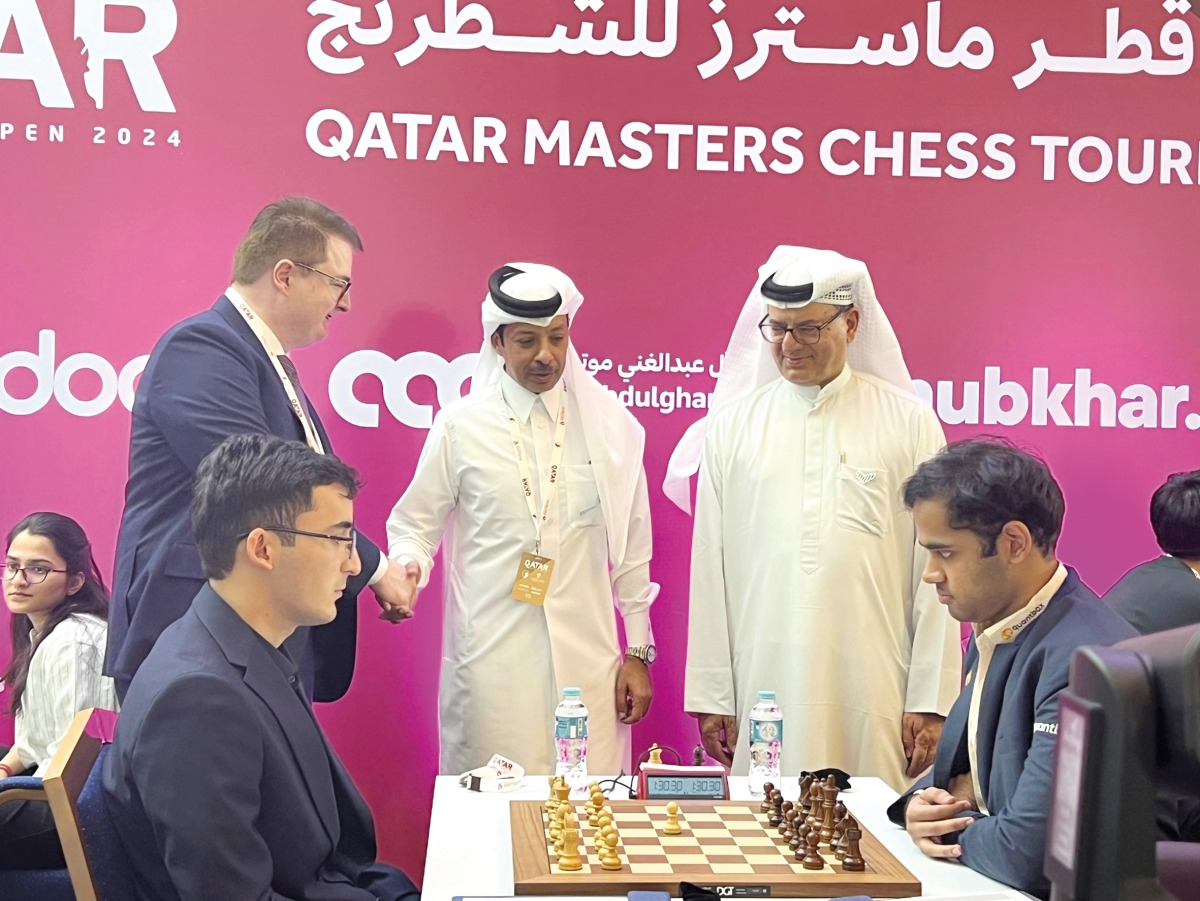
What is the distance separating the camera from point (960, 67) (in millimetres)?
4457

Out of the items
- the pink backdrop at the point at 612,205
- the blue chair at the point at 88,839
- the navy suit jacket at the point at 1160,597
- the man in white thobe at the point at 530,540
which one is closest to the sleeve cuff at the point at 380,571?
the man in white thobe at the point at 530,540

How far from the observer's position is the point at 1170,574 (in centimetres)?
350

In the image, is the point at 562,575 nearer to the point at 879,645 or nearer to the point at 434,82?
the point at 879,645

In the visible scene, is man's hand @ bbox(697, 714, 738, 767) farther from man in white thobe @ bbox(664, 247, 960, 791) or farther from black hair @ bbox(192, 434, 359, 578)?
black hair @ bbox(192, 434, 359, 578)

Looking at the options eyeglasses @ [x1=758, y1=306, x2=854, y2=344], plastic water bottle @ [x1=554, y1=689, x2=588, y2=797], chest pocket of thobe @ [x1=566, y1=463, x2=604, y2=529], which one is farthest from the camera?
chest pocket of thobe @ [x1=566, y1=463, x2=604, y2=529]

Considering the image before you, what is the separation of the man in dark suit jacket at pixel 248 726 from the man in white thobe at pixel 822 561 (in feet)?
4.97

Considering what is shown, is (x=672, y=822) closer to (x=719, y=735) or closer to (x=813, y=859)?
(x=813, y=859)

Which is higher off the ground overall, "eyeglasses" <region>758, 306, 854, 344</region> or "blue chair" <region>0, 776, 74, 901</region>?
"eyeglasses" <region>758, 306, 854, 344</region>

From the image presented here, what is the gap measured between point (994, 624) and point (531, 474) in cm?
169

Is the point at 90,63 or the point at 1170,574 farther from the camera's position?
the point at 90,63

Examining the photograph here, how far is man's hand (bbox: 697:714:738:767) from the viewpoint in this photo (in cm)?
378

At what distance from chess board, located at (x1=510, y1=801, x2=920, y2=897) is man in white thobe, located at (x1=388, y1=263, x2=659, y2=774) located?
1.23 m

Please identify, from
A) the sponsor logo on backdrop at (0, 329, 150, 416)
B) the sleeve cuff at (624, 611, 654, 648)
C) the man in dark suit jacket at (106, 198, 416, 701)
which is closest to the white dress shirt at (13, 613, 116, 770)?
the man in dark suit jacket at (106, 198, 416, 701)

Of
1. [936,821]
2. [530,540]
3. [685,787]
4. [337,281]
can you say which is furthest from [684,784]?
[337,281]
